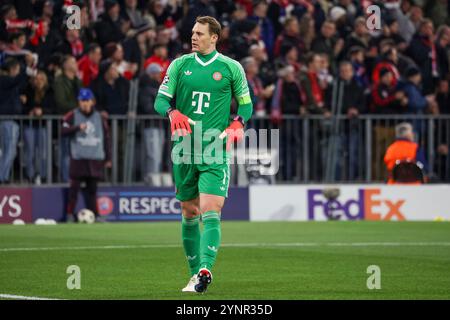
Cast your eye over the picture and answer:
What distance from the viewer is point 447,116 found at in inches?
1032

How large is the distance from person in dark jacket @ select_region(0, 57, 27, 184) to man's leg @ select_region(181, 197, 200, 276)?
1086 cm

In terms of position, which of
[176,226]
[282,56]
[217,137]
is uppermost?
[282,56]

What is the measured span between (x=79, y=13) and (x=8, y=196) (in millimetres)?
3727

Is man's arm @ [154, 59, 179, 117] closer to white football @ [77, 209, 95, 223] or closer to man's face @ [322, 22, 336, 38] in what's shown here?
white football @ [77, 209, 95, 223]

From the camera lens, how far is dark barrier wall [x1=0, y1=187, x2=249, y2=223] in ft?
78.0

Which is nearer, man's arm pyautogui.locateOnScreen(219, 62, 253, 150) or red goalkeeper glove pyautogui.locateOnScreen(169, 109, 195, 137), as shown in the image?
red goalkeeper glove pyautogui.locateOnScreen(169, 109, 195, 137)

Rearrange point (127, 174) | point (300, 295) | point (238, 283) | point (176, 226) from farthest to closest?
1. point (127, 174)
2. point (176, 226)
3. point (238, 283)
4. point (300, 295)

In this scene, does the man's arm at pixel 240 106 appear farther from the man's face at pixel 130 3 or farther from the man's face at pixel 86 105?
the man's face at pixel 130 3

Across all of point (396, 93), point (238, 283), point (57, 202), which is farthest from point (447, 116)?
point (238, 283)

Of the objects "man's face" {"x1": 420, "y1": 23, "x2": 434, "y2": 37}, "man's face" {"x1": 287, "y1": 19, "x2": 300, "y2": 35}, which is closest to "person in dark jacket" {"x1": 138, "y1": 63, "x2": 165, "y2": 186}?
"man's face" {"x1": 287, "y1": 19, "x2": 300, "y2": 35}

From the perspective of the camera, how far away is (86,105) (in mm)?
23562

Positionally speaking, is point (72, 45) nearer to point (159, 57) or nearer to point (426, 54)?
point (159, 57)

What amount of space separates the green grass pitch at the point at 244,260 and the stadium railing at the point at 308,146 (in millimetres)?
1843

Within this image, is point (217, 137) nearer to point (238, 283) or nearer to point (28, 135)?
point (238, 283)
